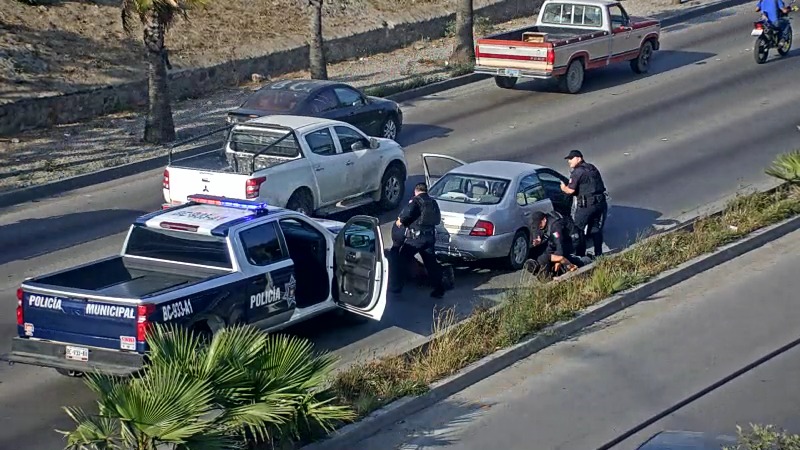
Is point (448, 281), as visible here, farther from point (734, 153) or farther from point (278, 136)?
point (734, 153)

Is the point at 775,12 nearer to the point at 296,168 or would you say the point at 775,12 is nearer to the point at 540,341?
the point at 296,168

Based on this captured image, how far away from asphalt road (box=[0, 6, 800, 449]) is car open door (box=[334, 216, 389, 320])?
1.94 feet

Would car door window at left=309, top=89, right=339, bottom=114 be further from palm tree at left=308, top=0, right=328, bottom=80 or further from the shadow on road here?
palm tree at left=308, top=0, right=328, bottom=80

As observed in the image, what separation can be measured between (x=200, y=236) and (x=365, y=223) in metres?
1.83

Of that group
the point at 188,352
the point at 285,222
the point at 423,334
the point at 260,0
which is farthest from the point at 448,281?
the point at 260,0

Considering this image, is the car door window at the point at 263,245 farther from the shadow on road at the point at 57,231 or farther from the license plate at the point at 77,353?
the shadow on road at the point at 57,231

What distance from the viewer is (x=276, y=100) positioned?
2203 centimetres

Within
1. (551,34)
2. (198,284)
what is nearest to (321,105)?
(551,34)

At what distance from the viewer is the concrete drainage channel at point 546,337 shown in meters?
A: 11.1

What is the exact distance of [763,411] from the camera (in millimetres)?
11883

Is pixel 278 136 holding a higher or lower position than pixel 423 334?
higher

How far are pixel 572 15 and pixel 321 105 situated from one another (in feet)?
29.3

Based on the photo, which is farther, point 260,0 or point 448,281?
point 260,0

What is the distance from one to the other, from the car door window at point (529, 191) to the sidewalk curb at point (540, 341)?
233 centimetres
